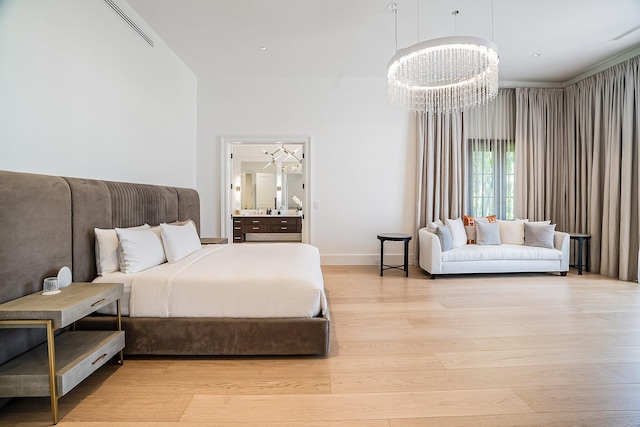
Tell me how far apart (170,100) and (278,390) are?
3.88 meters

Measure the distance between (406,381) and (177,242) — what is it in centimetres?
225

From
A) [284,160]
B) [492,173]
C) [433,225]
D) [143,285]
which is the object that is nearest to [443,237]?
[433,225]

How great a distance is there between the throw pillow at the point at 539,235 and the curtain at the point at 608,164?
67 centimetres

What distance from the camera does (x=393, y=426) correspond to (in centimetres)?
156

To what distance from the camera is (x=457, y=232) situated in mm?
4797

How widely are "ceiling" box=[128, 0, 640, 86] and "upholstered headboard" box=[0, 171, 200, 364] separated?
7.10 ft

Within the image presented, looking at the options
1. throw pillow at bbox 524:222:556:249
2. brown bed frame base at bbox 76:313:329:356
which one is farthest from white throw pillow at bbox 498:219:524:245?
brown bed frame base at bbox 76:313:329:356

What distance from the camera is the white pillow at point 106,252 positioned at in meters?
2.37

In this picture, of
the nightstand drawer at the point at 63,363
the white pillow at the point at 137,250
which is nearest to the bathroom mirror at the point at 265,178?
the white pillow at the point at 137,250

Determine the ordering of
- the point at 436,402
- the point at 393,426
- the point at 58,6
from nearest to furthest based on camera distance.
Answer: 1. the point at 393,426
2. the point at 436,402
3. the point at 58,6

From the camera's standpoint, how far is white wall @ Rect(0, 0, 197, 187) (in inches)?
Answer: 79.9

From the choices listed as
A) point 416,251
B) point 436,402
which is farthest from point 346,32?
point 436,402

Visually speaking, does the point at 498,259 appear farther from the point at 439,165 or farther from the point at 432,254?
the point at 439,165

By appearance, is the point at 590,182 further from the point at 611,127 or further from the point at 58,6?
the point at 58,6
